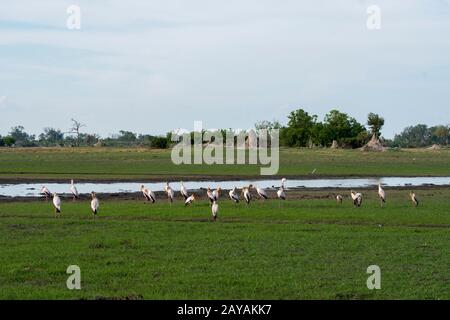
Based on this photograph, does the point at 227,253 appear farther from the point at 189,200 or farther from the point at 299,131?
the point at 299,131

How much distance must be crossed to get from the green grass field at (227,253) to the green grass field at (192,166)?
82.6 ft

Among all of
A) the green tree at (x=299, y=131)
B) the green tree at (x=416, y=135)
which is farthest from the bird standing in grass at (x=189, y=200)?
the green tree at (x=416, y=135)

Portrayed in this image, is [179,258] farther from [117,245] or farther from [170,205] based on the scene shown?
[170,205]

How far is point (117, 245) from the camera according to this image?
54.5ft

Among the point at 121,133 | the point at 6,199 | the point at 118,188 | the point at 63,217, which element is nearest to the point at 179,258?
the point at 63,217

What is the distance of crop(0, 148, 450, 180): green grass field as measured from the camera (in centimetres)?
5081

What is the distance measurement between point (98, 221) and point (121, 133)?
144m

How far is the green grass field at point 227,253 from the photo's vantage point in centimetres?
1204

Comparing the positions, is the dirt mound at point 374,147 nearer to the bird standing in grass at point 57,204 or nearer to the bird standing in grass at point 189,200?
the bird standing in grass at point 189,200

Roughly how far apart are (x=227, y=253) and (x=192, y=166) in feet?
146

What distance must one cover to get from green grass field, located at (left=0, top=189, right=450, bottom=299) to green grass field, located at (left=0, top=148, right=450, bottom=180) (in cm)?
2519

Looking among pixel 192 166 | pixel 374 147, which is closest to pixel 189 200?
pixel 192 166

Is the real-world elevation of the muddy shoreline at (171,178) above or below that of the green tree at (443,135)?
below
